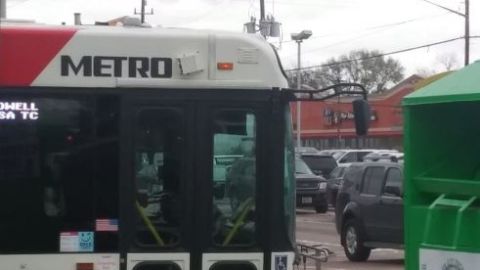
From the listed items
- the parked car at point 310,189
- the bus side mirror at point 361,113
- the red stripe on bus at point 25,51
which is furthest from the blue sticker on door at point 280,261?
the parked car at point 310,189

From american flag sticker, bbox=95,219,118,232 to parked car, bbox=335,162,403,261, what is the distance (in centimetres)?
1004

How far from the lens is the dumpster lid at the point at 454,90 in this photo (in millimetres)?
5449

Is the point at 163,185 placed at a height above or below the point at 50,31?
below

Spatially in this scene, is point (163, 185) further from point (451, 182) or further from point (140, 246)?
point (451, 182)

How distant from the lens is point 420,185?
228 inches

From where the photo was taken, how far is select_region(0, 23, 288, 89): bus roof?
309 inches

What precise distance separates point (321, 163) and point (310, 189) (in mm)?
6300

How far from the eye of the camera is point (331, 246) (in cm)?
2103

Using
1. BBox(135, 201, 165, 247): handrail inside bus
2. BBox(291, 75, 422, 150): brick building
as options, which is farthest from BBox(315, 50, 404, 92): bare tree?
BBox(135, 201, 165, 247): handrail inside bus

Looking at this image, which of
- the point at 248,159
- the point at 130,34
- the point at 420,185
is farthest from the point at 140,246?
the point at 420,185

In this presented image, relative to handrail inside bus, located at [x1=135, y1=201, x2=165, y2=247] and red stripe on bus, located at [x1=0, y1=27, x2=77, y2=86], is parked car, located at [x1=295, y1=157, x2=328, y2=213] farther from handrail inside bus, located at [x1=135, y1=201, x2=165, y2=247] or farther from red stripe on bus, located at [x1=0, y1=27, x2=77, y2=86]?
red stripe on bus, located at [x1=0, y1=27, x2=77, y2=86]

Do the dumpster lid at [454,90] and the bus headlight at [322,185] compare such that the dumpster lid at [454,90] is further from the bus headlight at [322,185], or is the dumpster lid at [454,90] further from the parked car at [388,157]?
the bus headlight at [322,185]

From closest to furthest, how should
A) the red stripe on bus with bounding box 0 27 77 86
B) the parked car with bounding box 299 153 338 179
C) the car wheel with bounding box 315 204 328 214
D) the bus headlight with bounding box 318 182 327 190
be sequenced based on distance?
the red stripe on bus with bounding box 0 27 77 86
the bus headlight with bounding box 318 182 327 190
the car wheel with bounding box 315 204 328 214
the parked car with bounding box 299 153 338 179

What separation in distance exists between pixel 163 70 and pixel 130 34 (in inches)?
15.8
